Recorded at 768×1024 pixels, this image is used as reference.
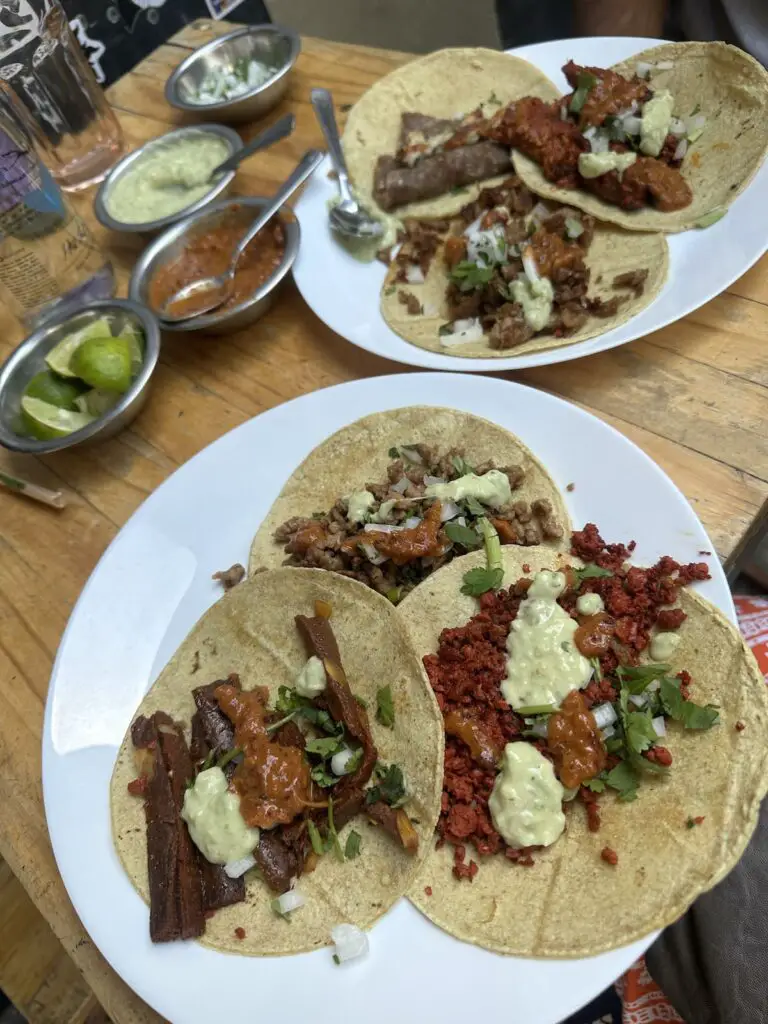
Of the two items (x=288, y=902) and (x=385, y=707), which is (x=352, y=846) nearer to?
(x=288, y=902)

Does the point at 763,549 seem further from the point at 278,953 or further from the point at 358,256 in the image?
the point at 278,953

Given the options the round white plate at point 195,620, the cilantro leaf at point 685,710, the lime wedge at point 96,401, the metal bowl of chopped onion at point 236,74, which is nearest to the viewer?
the round white plate at point 195,620

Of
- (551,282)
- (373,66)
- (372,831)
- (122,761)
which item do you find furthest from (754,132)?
(122,761)

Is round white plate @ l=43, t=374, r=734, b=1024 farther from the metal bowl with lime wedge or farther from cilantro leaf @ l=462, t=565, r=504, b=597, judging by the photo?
the metal bowl with lime wedge

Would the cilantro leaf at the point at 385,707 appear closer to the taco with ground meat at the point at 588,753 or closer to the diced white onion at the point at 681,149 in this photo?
the taco with ground meat at the point at 588,753

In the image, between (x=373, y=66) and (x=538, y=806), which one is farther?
(x=373, y=66)

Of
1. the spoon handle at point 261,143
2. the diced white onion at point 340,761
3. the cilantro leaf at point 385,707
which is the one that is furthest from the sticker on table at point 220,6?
the diced white onion at point 340,761
